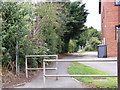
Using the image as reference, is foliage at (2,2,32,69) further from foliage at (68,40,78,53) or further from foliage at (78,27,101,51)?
foliage at (68,40,78,53)

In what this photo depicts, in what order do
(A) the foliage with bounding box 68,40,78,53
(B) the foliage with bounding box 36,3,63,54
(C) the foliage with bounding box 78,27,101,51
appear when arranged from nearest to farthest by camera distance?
1. (B) the foliage with bounding box 36,3,63,54
2. (C) the foliage with bounding box 78,27,101,51
3. (A) the foliage with bounding box 68,40,78,53

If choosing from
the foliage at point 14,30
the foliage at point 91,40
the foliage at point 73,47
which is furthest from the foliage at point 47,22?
the foliage at point 73,47

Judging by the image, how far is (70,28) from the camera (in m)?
→ 8.04

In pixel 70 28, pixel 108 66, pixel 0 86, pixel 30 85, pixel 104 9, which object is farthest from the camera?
pixel 70 28

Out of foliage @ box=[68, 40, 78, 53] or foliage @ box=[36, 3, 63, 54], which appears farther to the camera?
foliage @ box=[68, 40, 78, 53]

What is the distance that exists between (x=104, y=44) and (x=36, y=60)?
393cm

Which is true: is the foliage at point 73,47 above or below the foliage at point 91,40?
below

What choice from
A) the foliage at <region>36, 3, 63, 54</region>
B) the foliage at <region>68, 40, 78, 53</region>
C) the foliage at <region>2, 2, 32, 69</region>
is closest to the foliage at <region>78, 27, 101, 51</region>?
the foliage at <region>68, 40, 78, 53</region>

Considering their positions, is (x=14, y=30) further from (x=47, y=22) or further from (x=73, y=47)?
(x=73, y=47)

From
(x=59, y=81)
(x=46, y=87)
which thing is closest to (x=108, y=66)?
(x=59, y=81)

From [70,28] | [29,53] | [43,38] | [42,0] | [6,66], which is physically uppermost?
[42,0]

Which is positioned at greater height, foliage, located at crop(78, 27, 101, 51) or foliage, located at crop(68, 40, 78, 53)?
foliage, located at crop(78, 27, 101, 51)

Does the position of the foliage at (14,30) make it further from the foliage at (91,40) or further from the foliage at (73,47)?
the foliage at (73,47)

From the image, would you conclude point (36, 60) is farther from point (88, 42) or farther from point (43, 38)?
point (88, 42)
